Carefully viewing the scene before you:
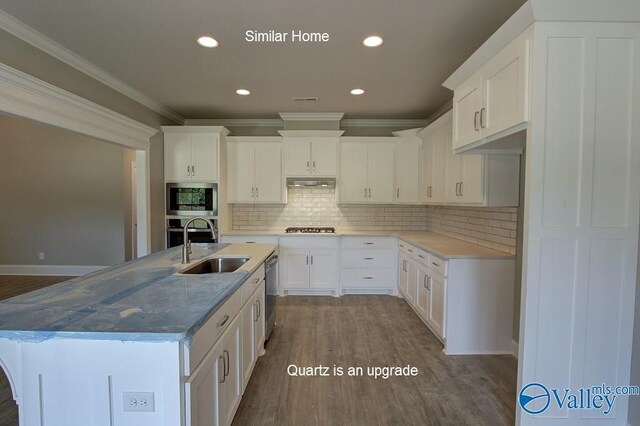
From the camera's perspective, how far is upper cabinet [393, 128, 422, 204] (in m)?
4.46

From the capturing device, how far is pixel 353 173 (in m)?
4.60

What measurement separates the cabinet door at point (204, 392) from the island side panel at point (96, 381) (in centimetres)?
5

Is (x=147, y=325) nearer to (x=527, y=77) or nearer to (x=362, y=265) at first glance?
(x=527, y=77)

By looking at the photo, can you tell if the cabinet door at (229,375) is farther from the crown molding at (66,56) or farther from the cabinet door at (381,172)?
the cabinet door at (381,172)

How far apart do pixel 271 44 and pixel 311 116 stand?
2074mm

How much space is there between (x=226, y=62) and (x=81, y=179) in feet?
14.2

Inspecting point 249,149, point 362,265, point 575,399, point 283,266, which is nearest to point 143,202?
point 249,149

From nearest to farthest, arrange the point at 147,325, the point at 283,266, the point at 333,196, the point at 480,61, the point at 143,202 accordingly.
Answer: the point at 147,325
the point at 480,61
the point at 143,202
the point at 283,266
the point at 333,196

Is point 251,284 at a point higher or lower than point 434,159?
lower

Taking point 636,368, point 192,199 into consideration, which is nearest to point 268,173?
point 192,199

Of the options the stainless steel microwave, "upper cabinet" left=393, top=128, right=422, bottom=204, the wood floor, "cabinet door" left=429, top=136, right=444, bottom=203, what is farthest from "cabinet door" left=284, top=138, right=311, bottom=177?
the wood floor

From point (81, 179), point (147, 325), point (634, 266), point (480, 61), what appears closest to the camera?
point (147, 325)

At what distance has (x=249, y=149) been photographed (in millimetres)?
4586

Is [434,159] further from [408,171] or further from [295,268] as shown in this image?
[295,268]
